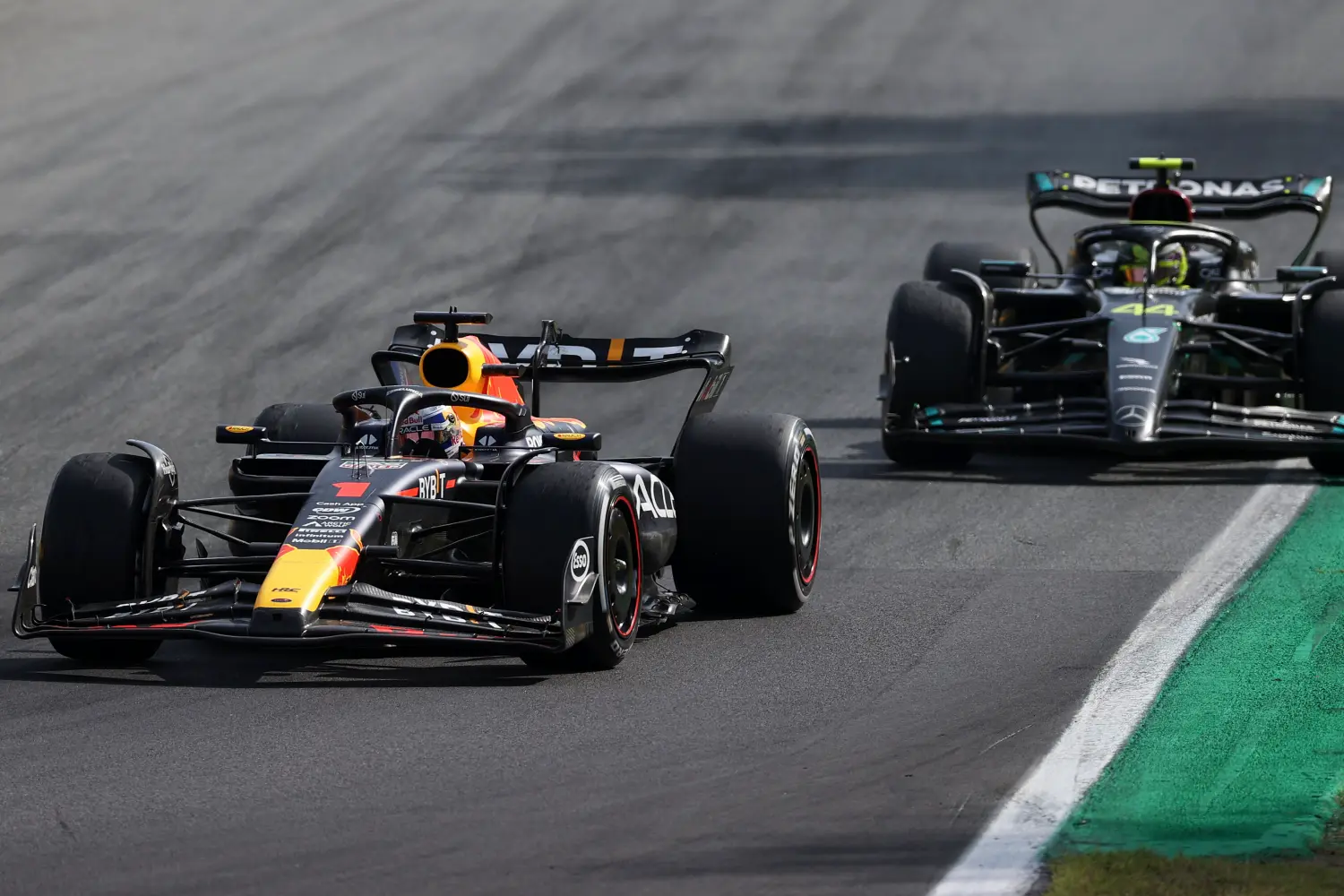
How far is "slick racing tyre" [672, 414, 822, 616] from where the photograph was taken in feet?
31.8

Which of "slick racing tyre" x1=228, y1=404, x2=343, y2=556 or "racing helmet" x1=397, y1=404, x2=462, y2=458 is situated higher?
"racing helmet" x1=397, y1=404, x2=462, y2=458

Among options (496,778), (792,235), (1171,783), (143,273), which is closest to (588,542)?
(496,778)

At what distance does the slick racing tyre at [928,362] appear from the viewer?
14398 millimetres

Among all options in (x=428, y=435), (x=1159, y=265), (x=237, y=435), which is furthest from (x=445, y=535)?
(x=1159, y=265)

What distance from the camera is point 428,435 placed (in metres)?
9.43

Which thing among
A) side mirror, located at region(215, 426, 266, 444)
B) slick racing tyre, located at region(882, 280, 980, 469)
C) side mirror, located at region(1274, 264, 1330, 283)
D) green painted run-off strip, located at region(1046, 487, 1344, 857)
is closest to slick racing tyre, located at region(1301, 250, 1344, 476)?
side mirror, located at region(1274, 264, 1330, 283)

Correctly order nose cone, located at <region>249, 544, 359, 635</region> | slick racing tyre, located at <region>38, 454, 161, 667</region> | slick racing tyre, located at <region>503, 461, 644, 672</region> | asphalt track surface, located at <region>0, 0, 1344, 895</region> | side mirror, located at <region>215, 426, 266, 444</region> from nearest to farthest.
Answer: asphalt track surface, located at <region>0, 0, 1344, 895</region>, nose cone, located at <region>249, 544, 359, 635</region>, slick racing tyre, located at <region>503, 461, 644, 672</region>, slick racing tyre, located at <region>38, 454, 161, 667</region>, side mirror, located at <region>215, 426, 266, 444</region>

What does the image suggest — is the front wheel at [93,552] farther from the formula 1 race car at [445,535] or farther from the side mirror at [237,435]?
the side mirror at [237,435]

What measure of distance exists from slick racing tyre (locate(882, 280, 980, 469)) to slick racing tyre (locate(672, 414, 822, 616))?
14.9 ft

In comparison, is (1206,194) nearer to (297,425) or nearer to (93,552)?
(297,425)

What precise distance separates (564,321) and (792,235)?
4.65 m

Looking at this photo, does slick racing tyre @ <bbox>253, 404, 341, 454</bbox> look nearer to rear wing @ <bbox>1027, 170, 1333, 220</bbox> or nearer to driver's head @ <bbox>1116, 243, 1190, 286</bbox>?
driver's head @ <bbox>1116, 243, 1190, 286</bbox>

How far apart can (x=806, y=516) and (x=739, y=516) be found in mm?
730

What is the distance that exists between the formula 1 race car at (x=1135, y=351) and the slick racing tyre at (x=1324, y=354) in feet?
0.03
